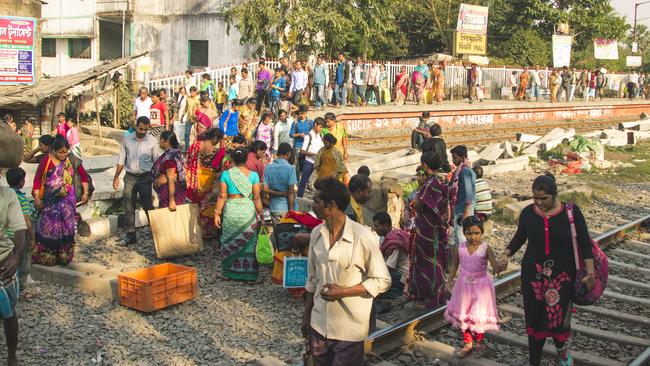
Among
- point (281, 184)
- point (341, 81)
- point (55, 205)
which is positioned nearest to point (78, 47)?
point (341, 81)

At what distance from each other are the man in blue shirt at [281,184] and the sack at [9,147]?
147 inches

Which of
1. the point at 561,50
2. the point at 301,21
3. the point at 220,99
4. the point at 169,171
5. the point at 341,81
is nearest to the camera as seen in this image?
the point at 169,171

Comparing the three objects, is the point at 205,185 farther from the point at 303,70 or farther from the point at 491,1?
the point at 491,1

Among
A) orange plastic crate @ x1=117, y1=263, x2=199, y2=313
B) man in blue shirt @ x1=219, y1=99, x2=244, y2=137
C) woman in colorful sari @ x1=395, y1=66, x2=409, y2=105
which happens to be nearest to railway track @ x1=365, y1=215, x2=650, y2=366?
orange plastic crate @ x1=117, y1=263, x2=199, y2=313

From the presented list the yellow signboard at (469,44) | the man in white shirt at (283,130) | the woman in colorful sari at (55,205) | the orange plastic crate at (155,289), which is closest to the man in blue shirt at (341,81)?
the man in white shirt at (283,130)

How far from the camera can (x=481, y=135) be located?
25.1m

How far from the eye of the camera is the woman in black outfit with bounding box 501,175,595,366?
18.3ft

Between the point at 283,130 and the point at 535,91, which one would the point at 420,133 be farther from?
the point at 535,91

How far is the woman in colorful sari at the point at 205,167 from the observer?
9.55 meters

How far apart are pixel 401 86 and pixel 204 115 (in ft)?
47.8

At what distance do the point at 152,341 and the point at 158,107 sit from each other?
9.51 metres

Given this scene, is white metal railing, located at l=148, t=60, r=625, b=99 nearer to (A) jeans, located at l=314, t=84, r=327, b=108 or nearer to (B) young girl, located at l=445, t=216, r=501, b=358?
(A) jeans, located at l=314, t=84, r=327, b=108

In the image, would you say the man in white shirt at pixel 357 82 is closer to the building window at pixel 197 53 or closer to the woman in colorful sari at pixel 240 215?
the building window at pixel 197 53

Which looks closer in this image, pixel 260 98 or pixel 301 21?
pixel 260 98
